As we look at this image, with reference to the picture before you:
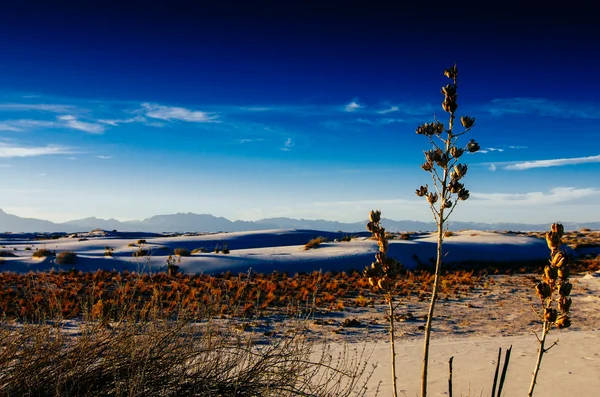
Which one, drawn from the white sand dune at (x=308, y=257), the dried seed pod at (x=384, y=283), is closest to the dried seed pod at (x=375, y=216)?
the dried seed pod at (x=384, y=283)

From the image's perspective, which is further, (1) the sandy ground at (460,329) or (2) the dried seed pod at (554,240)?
(1) the sandy ground at (460,329)

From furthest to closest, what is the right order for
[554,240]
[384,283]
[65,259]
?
[65,259], [384,283], [554,240]

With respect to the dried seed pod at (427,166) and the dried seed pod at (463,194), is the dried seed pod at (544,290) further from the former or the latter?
the dried seed pod at (427,166)

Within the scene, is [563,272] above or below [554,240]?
below

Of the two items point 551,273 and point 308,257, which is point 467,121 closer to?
point 551,273

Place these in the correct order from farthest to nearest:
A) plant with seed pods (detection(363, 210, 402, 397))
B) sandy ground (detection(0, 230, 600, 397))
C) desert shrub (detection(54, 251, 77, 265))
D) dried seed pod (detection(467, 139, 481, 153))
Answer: desert shrub (detection(54, 251, 77, 265)) → sandy ground (detection(0, 230, 600, 397)) → dried seed pod (detection(467, 139, 481, 153)) → plant with seed pods (detection(363, 210, 402, 397))

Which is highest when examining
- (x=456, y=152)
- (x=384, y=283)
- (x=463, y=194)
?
(x=456, y=152)

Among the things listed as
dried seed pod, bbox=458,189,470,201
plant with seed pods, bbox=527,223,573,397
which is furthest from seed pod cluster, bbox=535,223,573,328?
dried seed pod, bbox=458,189,470,201

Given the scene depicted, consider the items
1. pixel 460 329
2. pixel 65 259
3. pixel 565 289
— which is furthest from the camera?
pixel 65 259

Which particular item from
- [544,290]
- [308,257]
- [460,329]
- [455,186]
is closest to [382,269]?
[455,186]

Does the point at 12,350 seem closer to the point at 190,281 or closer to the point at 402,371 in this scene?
the point at 402,371

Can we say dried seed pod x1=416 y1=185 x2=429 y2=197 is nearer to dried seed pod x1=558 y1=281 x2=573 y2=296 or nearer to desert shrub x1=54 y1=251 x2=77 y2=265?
dried seed pod x1=558 y1=281 x2=573 y2=296

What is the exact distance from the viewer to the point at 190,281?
58.7 ft

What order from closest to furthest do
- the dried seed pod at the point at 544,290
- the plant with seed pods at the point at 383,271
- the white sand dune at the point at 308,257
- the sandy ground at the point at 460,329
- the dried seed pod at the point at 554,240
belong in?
1. the dried seed pod at the point at 544,290
2. the dried seed pod at the point at 554,240
3. the plant with seed pods at the point at 383,271
4. the sandy ground at the point at 460,329
5. the white sand dune at the point at 308,257
